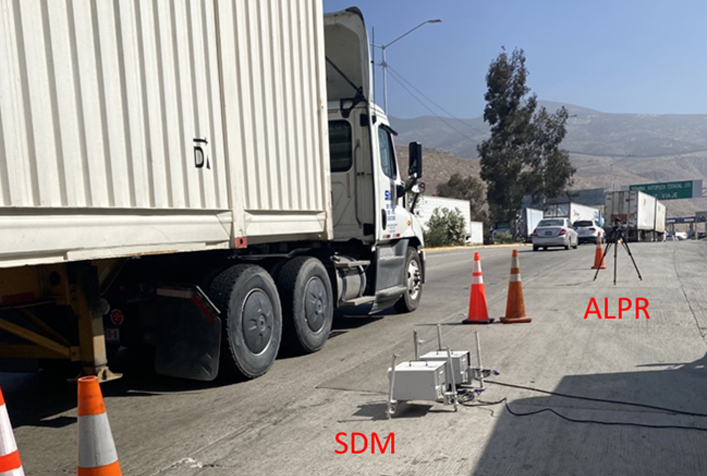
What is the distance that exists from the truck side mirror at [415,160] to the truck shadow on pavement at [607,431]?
4622 millimetres

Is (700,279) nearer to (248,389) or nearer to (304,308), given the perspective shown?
(304,308)

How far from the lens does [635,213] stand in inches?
1762

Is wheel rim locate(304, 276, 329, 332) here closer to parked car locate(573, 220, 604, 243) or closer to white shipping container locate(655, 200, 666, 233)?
parked car locate(573, 220, 604, 243)

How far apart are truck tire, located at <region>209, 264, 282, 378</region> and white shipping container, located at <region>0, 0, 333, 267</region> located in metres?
0.38

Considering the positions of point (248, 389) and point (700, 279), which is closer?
point (248, 389)

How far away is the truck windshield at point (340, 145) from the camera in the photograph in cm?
869

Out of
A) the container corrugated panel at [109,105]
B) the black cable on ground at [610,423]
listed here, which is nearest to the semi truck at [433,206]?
the container corrugated panel at [109,105]

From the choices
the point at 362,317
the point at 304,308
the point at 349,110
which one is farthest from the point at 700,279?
the point at 304,308

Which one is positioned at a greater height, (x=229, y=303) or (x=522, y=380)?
(x=229, y=303)

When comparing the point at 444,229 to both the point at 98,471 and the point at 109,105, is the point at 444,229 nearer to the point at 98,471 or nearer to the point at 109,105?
the point at 109,105

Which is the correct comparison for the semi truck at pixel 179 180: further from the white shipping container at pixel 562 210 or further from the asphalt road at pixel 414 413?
the white shipping container at pixel 562 210

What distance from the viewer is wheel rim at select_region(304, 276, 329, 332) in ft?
23.2

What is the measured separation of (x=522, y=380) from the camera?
566 centimetres

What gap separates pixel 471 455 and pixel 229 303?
8.59 ft
